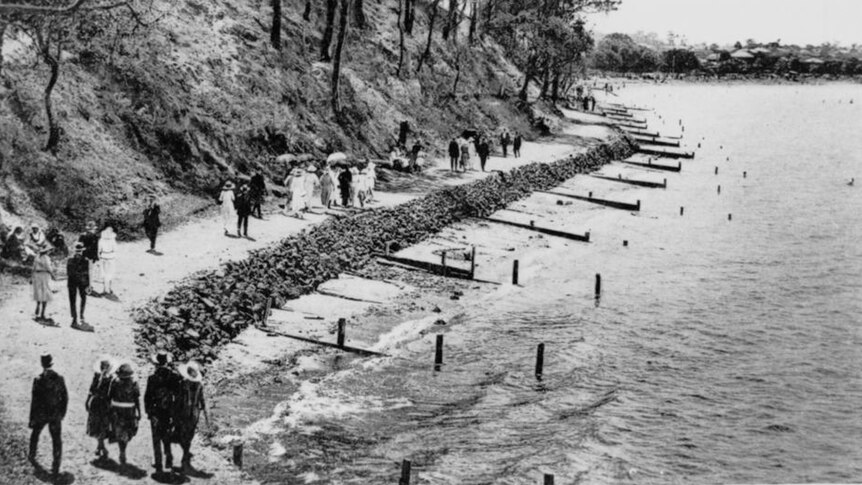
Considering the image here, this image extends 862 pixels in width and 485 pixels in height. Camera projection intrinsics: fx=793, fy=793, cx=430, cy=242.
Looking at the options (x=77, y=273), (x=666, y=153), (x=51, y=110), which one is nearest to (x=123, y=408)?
(x=77, y=273)

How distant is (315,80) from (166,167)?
15.2 m

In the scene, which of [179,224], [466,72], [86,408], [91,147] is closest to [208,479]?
[86,408]

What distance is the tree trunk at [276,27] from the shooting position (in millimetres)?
43125

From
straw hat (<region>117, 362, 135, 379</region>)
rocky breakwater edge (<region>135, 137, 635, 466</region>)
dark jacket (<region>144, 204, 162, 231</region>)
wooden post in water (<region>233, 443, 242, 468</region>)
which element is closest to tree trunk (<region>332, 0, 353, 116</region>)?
rocky breakwater edge (<region>135, 137, 635, 466</region>)

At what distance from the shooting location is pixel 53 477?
13.4 meters

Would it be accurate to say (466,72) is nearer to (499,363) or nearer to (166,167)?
(166,167)

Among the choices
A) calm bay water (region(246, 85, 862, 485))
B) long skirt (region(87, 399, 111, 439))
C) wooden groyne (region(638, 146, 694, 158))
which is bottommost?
calm bay water (region(246, 85, 862, 485))

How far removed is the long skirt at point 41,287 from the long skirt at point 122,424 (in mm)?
5918

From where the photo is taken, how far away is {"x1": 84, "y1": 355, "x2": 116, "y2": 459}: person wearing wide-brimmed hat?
14.1 metres

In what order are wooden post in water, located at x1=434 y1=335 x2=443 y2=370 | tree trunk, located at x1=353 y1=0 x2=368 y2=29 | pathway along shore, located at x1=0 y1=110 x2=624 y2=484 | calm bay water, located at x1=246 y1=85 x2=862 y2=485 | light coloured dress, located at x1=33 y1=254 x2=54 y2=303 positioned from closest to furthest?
pathway along shore, located at x1=0 y1=110 x2=624 y2=484
calm bay water, located at x1=246 y1=85 x2=862 y2=485
light coloured dress, located at x1=33 y1=254 x2=54 y2=303
wooden post in water, located at x1=434 y1=335 x2=443 y2=370
tree trunk, located at x1=353 y1=0 x2=368 y2=29

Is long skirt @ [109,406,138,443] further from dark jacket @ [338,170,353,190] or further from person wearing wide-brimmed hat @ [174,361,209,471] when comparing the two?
dark jacket @ [338,170,353,190]

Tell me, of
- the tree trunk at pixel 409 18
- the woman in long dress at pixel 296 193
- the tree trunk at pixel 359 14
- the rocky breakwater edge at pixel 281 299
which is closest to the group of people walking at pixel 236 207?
the rocky breakwater edge at pixel 281 299

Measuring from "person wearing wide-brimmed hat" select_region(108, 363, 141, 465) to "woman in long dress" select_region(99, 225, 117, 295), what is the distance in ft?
24.7

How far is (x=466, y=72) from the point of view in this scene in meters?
68.3
